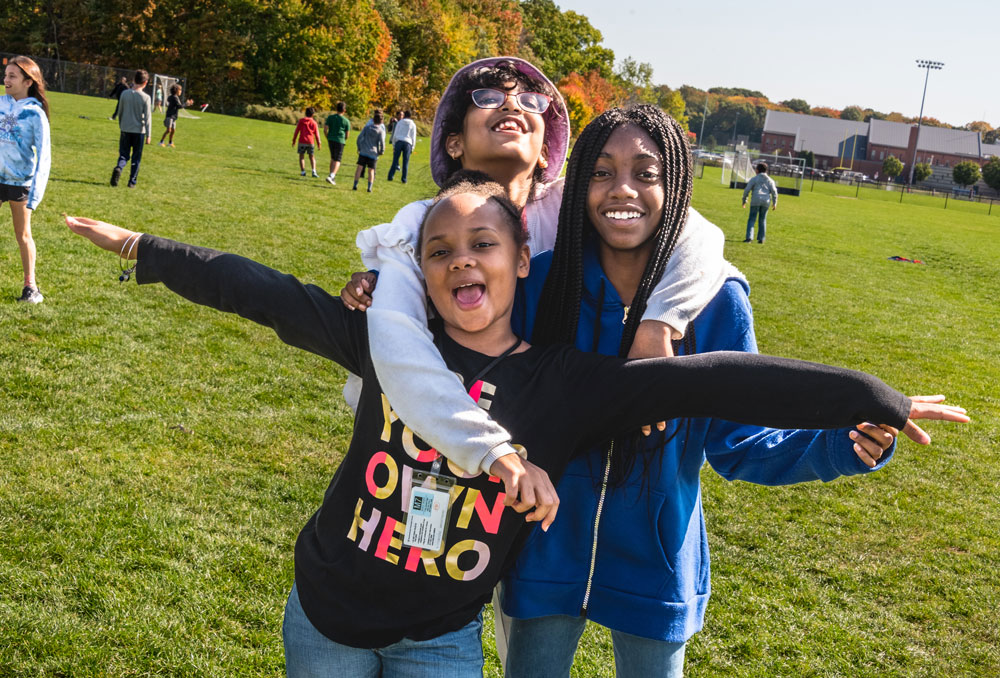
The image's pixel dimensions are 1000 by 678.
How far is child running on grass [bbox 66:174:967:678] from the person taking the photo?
189 cm

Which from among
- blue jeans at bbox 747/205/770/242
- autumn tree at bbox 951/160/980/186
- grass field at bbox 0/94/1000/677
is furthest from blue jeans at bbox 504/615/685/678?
autumn tree at bbox 951/160/980/186

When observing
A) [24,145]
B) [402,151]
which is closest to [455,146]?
[24,145]

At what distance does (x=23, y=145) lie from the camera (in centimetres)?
736

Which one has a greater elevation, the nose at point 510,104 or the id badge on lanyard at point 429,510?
the nose at point 510,104

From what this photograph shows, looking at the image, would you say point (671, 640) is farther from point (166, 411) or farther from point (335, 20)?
point (335, 20)

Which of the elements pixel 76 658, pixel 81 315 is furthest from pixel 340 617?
pixel 81 315

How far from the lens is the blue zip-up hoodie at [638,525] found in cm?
206

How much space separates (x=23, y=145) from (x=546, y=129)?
636cm

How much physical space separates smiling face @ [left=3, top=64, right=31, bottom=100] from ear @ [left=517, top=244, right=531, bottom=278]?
23.3 feet

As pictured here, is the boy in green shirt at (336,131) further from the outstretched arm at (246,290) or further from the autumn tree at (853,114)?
the autumn tree at (853,114)

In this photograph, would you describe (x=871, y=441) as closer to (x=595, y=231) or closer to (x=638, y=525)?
(x=638, y=525)

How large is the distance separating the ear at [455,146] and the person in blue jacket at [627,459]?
1.86ft

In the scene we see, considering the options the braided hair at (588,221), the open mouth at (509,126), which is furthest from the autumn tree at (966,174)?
the braided hair at (588,221)

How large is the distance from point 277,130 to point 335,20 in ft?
50.3
